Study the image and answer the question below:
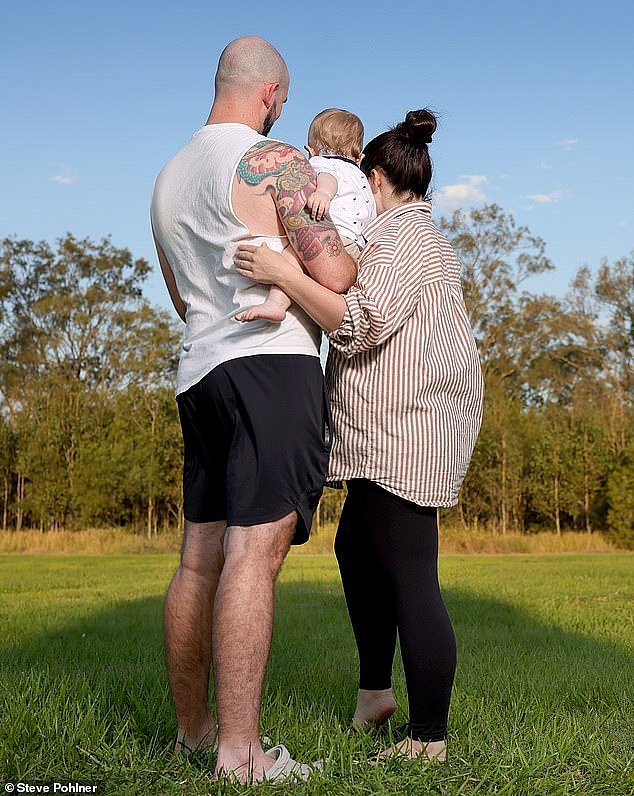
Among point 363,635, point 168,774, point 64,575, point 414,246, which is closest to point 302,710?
point 363,635

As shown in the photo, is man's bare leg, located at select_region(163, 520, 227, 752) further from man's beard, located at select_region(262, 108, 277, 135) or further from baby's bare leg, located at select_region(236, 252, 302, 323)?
man's beard, located at select_region(262, 108, 277, 135)

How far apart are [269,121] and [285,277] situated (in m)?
0.59

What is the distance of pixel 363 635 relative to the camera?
285 cm

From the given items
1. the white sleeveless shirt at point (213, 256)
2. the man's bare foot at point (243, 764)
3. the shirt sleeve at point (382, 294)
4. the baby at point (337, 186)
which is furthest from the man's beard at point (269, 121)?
the man's bare foot at point (243, 764)

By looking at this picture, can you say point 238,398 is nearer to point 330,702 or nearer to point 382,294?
point 382,294

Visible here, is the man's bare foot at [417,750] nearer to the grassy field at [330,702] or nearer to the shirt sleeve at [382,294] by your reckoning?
A: the grassy field at [330,702]

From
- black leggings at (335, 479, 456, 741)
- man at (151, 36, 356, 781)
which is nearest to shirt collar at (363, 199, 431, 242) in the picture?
man at (151, 36, 356, 781)

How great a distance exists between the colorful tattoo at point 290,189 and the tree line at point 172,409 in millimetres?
16791

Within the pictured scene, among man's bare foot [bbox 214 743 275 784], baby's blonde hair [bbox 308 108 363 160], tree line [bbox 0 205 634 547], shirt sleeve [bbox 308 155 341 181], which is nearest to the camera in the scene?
man's bare foot [bbox 214 743 275 784]

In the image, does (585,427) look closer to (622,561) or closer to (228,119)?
(622,561)

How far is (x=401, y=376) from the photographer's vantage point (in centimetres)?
261

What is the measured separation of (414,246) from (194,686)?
147cm

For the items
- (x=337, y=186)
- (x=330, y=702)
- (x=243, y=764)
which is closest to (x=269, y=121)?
(x=337, y=186)

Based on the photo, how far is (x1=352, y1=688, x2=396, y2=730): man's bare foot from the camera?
9.19 feet
